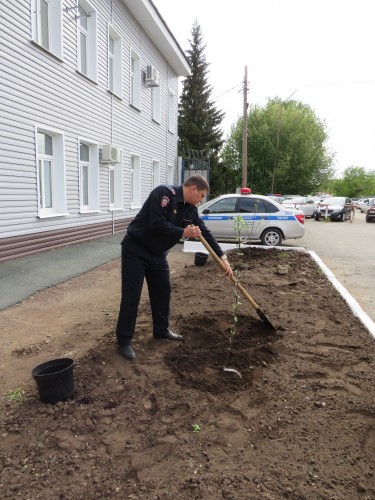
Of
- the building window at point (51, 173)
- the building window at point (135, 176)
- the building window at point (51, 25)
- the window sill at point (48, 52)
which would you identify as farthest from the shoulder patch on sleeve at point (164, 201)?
the building window at point (135, 176)

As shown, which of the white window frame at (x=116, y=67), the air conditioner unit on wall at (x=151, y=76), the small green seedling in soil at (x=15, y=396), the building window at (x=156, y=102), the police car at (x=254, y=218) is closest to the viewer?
the small green seedling in soil at (x=15, y=396)

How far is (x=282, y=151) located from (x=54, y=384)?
125 feet

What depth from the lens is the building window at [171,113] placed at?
18.6m

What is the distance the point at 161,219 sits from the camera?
3227mm

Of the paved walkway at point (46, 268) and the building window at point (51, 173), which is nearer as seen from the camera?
the paved walkway at point (46, 268)

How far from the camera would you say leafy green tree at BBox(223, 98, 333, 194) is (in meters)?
37.4

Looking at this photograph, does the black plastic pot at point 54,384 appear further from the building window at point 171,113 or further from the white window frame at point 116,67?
the building window at point 171,113

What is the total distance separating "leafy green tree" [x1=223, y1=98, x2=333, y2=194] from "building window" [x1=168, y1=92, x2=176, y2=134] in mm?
18557

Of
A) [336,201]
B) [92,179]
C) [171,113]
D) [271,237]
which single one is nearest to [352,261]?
[271,237]

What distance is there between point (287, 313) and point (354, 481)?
2.90 m

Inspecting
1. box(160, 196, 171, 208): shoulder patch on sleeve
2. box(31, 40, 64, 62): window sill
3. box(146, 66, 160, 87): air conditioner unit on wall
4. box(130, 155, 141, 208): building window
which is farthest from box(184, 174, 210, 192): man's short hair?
box(146, 66, 160, 87): air conditioner unit on wall

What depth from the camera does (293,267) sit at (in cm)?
781

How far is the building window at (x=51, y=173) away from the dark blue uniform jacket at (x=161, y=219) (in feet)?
18.2

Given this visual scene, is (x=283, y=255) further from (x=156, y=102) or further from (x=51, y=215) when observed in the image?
(x=156, y=102)
